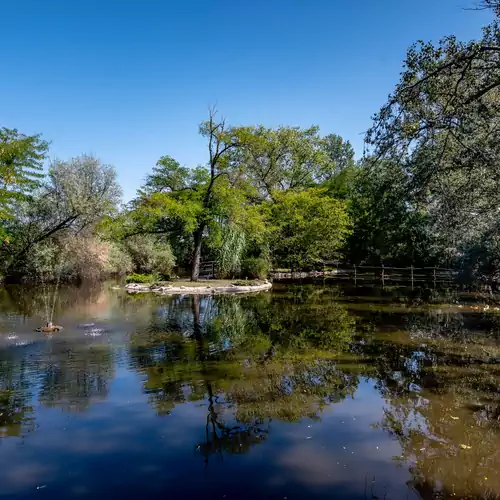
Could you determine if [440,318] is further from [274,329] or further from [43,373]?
[43,373]

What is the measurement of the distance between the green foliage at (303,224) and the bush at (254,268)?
4068mm

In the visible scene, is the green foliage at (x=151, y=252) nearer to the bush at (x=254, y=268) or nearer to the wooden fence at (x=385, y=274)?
the bush at (x=254, y=268)

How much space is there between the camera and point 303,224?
32812mm

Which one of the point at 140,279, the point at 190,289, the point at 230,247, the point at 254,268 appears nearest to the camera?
the point at 190,289

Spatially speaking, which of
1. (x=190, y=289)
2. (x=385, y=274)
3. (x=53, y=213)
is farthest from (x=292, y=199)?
(x=53, y=213)

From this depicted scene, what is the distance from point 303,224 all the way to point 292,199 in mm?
2240

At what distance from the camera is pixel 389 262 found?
38656mm

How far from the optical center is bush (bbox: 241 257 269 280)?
2874 centimetres

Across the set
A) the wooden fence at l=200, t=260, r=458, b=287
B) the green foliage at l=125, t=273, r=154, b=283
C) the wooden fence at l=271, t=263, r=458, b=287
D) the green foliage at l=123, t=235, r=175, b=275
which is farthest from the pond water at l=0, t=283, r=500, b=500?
the wooden fence at l=271, t=263, r=458, b=287

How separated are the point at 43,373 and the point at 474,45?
32.1 feet

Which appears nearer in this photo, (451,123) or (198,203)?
(451,123)

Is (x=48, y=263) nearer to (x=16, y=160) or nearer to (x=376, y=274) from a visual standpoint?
(x=16, y=160)

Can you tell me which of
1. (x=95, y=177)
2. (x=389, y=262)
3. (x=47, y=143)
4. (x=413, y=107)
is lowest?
(x=389, y=262)

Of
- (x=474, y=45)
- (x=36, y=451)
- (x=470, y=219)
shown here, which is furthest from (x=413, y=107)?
(x=36, y=451)
